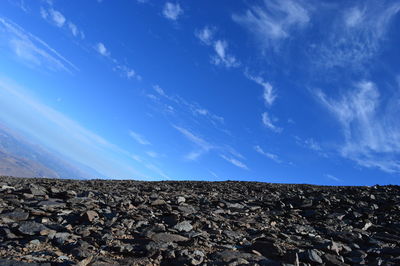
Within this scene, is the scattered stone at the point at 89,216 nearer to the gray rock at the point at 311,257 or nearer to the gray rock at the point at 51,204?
the gray rock at the point at 51,204

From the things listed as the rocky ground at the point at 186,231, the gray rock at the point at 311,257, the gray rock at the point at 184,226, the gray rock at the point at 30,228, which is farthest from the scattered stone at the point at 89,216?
the gray rock at the point at 311,257

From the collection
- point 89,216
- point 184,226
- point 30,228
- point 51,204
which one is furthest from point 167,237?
point 51,204

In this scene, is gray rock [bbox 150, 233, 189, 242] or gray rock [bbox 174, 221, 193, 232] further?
gray rock [bbox 174, 221, 193, 232]

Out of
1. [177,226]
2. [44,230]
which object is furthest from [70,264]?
[177,226]

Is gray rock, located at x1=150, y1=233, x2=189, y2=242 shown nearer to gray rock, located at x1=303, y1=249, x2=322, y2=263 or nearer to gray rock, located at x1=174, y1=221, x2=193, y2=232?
gray rock, located at x1=174, y1=221, x2=193, y2=232

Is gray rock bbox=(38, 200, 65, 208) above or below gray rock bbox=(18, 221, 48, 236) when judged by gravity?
above

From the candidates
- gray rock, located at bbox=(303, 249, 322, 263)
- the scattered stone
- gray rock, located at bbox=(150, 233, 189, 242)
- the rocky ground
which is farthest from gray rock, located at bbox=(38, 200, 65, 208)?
gray rock, located at bbox=(303, 249, 322, 263)

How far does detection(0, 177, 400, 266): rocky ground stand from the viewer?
927 cm

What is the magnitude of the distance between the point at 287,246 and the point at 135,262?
6.10 metres

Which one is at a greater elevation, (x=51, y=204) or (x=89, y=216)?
(x=89, y=216)

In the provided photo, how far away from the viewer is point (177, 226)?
42.1 feet

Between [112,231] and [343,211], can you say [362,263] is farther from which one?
[343,211]

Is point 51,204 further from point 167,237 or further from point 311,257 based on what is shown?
point 311,257

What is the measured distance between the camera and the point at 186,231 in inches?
493
